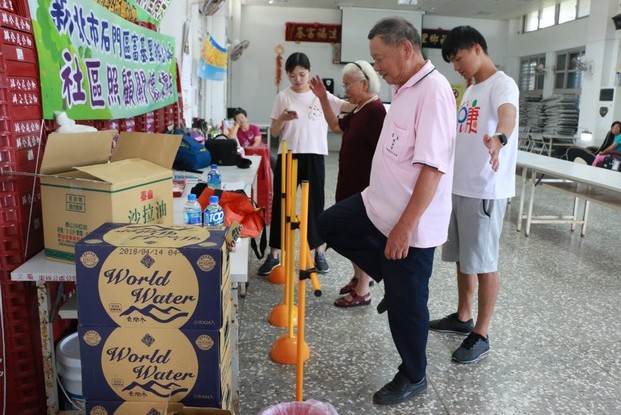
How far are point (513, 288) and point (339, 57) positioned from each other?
10.4 metres

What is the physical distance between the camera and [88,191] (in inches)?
58.7

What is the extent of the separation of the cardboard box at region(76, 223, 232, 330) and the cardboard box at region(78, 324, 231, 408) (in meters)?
0.03

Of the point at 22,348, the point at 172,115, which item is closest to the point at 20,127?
the point at 22,348

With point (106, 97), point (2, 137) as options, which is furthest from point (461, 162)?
point (2, 137)

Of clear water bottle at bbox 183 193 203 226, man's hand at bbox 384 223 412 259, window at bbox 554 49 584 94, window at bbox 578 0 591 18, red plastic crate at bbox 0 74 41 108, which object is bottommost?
man's hand at bbox 384 223 412 259

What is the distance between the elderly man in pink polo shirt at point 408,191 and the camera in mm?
1685

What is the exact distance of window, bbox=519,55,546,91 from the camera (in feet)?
40.2

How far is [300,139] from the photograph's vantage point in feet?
10.6

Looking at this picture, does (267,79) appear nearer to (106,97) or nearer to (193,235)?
(106,97)

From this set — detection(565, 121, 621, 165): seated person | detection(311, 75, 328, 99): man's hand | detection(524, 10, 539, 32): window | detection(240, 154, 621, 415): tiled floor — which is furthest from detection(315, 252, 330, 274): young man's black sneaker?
detection(524, 10, 539, 32): window

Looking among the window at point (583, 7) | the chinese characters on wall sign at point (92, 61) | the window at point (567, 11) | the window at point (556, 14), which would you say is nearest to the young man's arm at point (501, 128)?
the chinese characters on wall sign at point (92, 61)

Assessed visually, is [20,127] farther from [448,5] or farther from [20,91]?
[448,5]

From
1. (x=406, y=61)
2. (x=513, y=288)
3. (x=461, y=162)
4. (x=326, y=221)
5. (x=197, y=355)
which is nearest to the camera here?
(x=197, y=355)

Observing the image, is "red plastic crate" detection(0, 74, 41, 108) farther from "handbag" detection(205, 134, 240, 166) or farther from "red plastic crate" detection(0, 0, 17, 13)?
"handbag" detection(205, 134, 240, 166)
